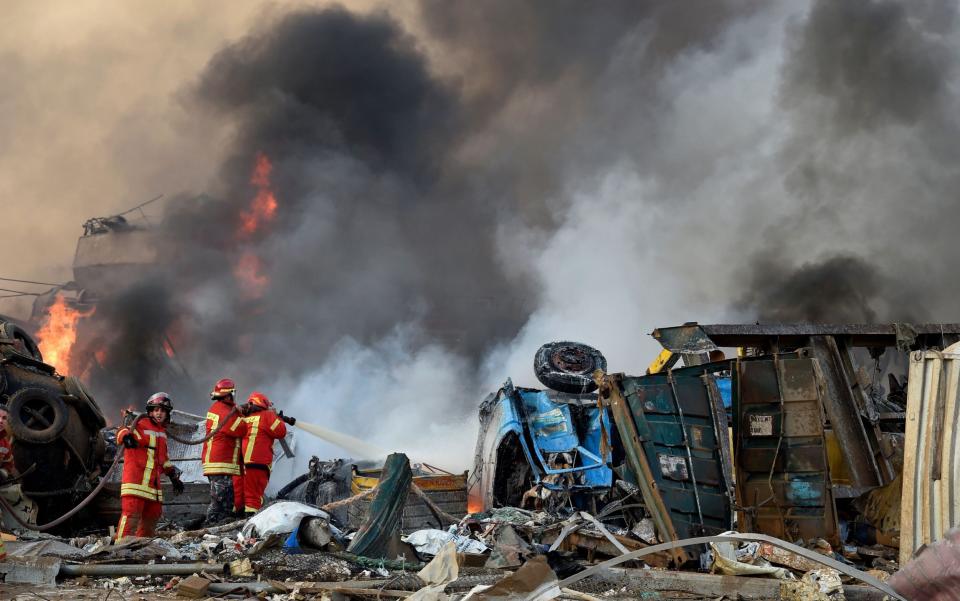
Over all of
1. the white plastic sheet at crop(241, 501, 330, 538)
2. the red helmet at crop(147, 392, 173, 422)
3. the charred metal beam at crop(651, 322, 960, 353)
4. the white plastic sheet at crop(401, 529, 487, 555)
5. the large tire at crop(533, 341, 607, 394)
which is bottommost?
the white plastic sheet at crop(401, 529, 487, 555)

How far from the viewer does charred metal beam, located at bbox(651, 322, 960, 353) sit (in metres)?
8.05

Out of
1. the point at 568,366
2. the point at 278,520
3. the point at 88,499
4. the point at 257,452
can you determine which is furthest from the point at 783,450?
the point at 88,499

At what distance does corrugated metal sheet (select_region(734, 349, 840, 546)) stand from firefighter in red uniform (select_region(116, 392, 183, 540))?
16.7 feet

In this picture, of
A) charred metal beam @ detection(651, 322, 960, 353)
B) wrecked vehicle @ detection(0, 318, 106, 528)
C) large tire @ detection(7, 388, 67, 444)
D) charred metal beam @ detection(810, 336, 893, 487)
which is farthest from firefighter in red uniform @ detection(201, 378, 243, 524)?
charred metal beam @ detection(810, 336, 893, 487)

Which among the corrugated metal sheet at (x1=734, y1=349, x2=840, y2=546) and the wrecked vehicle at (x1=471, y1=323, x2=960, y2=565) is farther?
the corrugated metal sheet at (x1=734, y1=349, x2=840, y2=546)

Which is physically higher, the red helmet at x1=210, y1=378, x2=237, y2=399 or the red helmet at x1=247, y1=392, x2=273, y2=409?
the red helmet at x1=210, y1=378, x2=237, y2=399

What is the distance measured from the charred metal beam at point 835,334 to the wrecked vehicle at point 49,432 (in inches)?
273

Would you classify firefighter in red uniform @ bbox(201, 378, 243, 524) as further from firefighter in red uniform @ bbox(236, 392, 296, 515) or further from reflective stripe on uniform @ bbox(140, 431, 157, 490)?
reflective stripe on uniform @ bbox(140, 431, 157, 490)

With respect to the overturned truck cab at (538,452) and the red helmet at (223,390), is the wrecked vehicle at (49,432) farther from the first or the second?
the overturned truck cab at (538,452)

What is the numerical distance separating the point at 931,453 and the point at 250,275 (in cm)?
2577

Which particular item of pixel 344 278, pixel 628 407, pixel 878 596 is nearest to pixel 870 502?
pixel 628 407

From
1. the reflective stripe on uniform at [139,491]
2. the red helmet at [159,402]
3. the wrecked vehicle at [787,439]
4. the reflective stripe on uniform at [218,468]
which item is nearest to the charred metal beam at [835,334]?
the wrecked vehicle at [787,439]

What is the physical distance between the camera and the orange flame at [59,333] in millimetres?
24859

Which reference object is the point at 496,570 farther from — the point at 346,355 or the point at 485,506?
the point at 346,355
